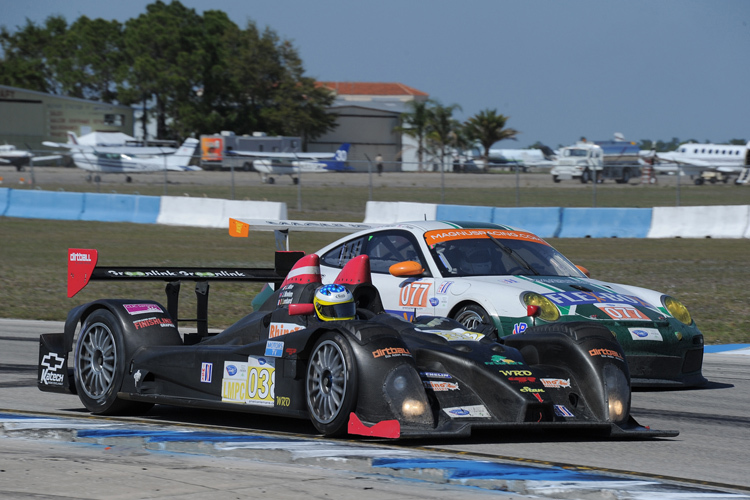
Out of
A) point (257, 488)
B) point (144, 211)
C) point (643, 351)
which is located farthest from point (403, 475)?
point (144, 211)

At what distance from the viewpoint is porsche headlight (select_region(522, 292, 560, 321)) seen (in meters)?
8.65

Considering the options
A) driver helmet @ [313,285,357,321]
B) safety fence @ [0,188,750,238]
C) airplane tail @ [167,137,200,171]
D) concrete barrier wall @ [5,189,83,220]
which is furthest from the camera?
airplane tail @ [167,137,200,171]

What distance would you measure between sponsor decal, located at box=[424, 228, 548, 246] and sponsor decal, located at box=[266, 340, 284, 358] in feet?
12.4

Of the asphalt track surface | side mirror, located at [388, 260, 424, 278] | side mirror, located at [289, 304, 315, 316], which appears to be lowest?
the asphalt track surface

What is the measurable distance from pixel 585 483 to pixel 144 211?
27.3 m

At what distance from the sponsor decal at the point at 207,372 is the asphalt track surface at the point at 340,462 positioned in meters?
0.32

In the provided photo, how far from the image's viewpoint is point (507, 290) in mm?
8992

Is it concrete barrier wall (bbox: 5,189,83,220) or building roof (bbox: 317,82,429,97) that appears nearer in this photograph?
concrete barrier wall (bbox: 5,189,83,220)

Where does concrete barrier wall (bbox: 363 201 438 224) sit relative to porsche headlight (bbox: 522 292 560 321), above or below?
above

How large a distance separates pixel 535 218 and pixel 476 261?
17.1m

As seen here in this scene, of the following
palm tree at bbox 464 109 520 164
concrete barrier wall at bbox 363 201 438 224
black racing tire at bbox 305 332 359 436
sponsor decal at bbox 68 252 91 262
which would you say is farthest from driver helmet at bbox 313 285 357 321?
palm tree at bbox 464 109 520 164

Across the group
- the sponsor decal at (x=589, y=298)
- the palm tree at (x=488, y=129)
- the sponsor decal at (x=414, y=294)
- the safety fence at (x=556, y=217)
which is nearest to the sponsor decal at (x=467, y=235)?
the sponsor decal at (x=414, y=294)

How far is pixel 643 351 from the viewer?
850 centimetres

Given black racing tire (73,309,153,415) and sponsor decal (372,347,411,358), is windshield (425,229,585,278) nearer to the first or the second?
black racing tire (73,309,153,415)
